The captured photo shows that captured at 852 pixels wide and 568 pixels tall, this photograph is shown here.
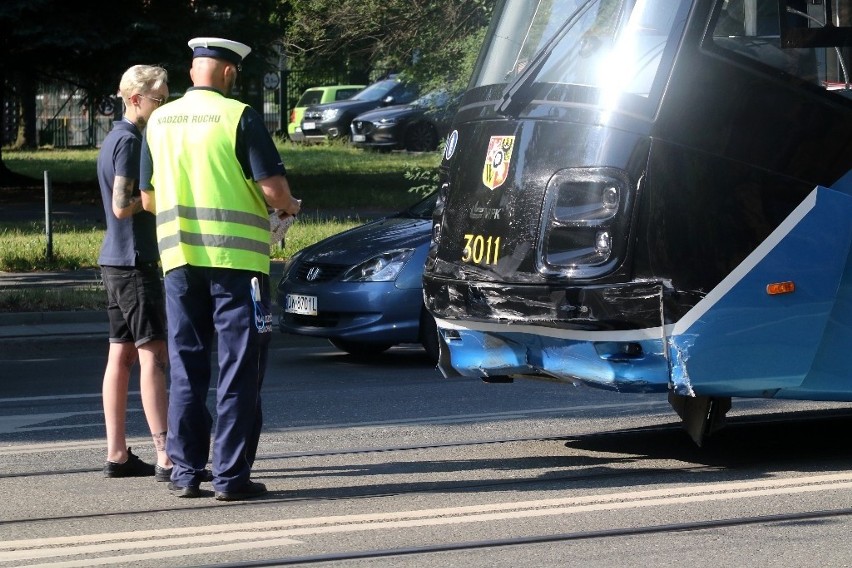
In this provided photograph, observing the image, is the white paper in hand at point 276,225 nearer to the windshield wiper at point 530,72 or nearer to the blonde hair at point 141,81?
the blonde hair at point 141,81

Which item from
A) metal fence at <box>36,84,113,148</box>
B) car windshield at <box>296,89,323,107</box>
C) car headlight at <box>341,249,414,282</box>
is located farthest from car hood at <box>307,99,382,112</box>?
car headlight at <box>341,249,414,282</box>

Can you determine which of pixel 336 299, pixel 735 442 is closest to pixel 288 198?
pixel 735 442

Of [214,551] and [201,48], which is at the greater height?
[201,48]

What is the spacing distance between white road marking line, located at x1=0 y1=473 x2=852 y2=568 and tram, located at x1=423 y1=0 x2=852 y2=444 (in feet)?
1.47

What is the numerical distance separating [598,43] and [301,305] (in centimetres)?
483

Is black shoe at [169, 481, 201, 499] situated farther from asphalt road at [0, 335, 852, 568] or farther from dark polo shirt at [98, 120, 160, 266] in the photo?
dark polo shirt at [98, 120, 160, 266]

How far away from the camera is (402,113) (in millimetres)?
36000

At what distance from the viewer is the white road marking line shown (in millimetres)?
5492

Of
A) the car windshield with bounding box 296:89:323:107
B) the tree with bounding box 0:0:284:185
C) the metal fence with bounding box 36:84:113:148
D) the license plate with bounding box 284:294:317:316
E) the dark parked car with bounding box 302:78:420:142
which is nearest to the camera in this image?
the license plate with bounding box 284:294:317:316

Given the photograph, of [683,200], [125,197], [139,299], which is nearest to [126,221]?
[125,197]

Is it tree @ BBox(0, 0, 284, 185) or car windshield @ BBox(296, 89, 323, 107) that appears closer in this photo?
tree @ BBox(0, 0, 284, 185)

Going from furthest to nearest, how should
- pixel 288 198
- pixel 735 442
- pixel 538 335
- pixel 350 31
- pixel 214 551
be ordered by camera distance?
pixel 350 31
pixel 735 442
pixel 538 335
pixel 288 198
pixel 214 551

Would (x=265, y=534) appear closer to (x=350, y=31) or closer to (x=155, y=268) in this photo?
(x=155, y=268)

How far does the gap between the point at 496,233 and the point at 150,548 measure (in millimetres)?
2250
